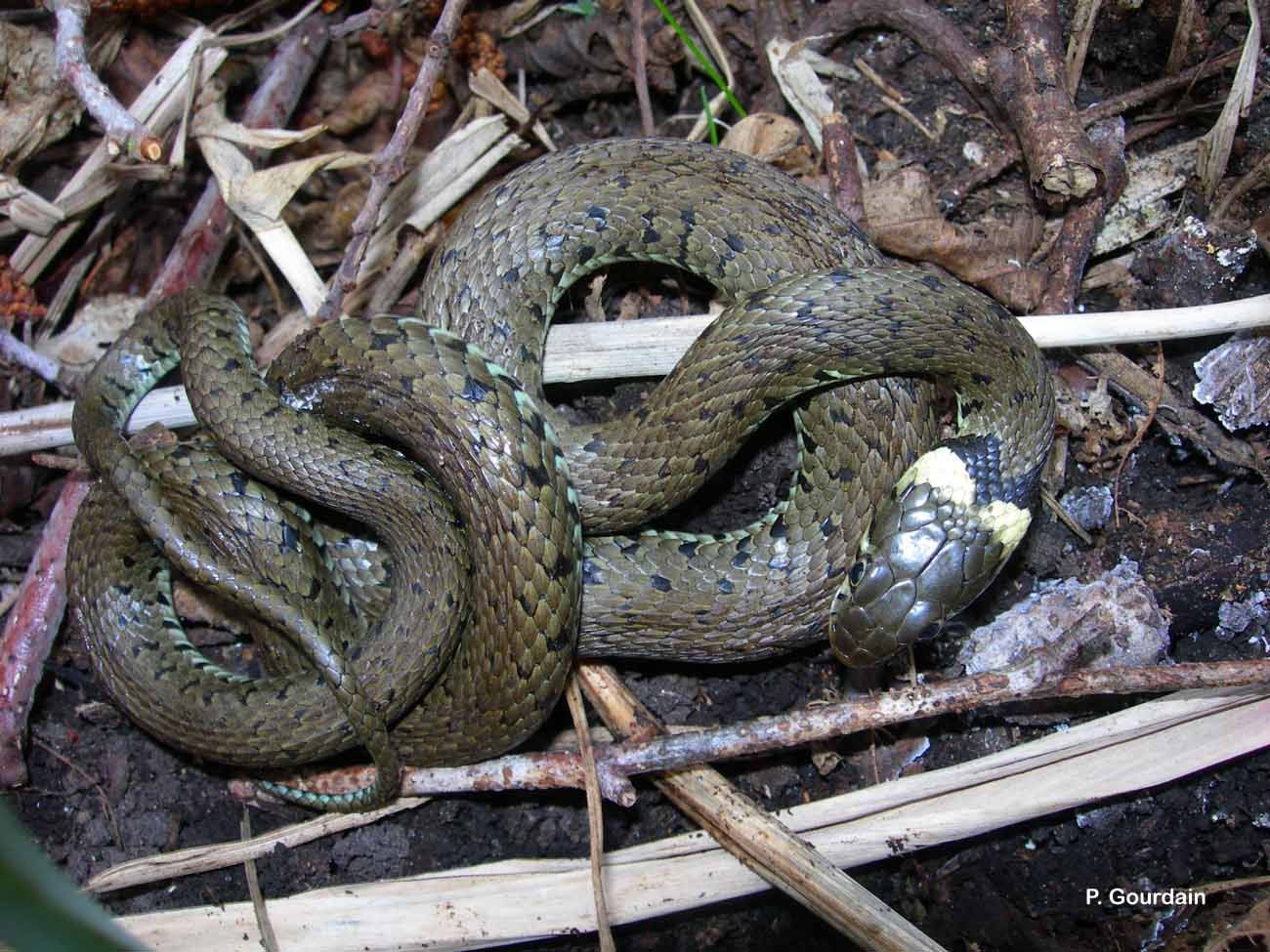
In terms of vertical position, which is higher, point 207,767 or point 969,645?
point 969,645

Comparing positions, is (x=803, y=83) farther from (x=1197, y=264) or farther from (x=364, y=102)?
(x=364, y=102)

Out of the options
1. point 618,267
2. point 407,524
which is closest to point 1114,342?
point 618,267

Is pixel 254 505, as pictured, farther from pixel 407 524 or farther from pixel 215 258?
pixel 215 258

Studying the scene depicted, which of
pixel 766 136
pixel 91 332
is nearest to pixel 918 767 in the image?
pixel 766 136

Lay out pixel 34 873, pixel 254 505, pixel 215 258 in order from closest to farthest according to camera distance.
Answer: pixel 34 873, pixel 254 505, pixel 215 258

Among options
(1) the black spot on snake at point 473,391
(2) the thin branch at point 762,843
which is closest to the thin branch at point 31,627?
(1) the black spot on snake at point 473,391

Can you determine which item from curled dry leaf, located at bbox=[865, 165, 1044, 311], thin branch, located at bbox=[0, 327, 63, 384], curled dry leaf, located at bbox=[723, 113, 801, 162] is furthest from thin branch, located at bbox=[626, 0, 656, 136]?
thin branch, located at bbox=[0, 327, 63, 384]
